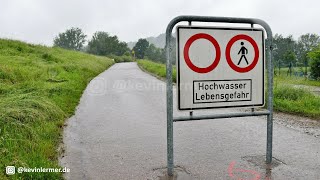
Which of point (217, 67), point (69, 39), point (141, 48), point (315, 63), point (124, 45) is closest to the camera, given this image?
point (217, 67)

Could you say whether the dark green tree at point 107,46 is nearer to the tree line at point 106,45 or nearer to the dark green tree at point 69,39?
the tree line at point 106,45

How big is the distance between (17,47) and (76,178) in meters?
22.5

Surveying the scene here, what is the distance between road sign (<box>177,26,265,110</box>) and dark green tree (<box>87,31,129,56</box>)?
3224 inches

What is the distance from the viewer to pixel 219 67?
11.8ft

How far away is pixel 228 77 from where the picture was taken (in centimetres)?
365

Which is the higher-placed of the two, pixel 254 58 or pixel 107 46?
pixel 107 46

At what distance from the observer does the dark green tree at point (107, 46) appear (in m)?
85.2

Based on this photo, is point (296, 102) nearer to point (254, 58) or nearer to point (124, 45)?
point (254, 58)

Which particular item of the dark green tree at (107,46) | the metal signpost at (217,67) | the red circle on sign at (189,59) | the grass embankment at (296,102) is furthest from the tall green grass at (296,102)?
the dark green tree at (107,46)

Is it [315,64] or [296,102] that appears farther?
[315,64]

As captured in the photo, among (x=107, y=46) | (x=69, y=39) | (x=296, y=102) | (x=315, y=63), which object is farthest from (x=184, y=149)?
(x=69, y=39)

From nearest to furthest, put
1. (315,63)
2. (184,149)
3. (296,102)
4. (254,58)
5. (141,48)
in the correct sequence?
1. (254,58)
2. (184,149)
3. (296,102)
4. (315,63)
5. (141,48)

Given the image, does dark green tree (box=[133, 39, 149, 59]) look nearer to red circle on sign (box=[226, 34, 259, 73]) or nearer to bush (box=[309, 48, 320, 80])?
bush (box=[309, 48, 320, 80])

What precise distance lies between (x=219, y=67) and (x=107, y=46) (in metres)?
84.4
